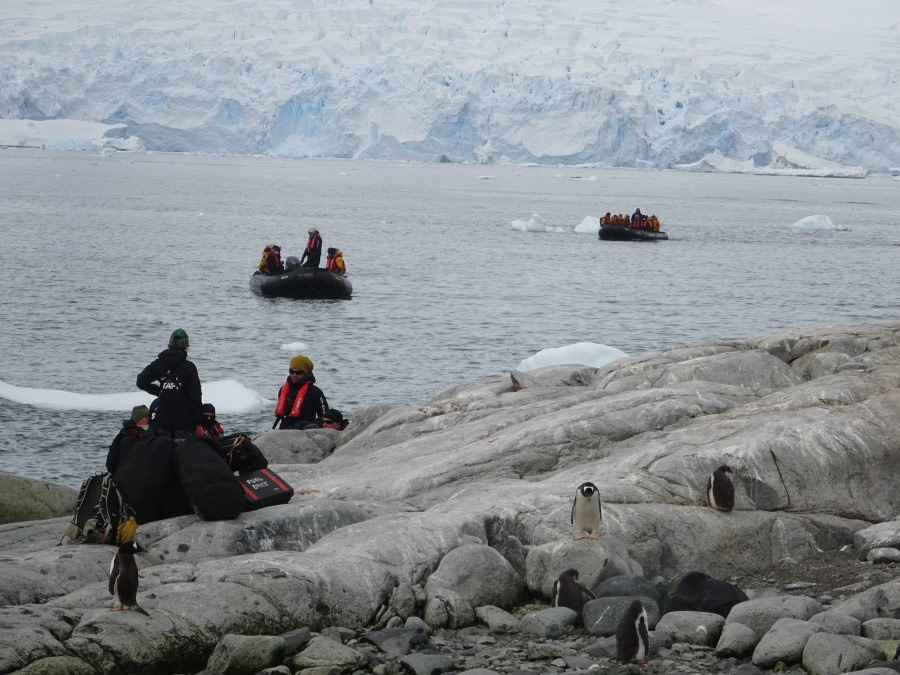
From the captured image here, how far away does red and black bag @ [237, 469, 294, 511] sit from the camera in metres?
10.1

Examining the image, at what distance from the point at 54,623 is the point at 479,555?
133 inches

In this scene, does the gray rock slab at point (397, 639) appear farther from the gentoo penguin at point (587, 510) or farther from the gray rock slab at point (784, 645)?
the gray rock slab at point (784, 645)

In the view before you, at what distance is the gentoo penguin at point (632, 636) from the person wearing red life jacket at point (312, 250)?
1112 inches

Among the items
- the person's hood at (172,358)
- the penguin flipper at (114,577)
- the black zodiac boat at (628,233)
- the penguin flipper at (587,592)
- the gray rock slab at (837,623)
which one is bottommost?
the penguin flipper at (587,592)

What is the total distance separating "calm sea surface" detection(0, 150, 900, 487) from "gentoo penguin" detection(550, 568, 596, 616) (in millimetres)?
9993

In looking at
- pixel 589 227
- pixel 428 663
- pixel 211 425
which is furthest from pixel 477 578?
pixel 589 227

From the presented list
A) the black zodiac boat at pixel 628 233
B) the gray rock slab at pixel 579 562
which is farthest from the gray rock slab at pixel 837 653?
the black zodiac boat at pixel 628 233

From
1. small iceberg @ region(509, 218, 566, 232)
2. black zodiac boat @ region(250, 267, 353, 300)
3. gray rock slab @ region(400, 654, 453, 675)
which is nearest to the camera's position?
gray rock slab @ region(400, 654, 453, 675)

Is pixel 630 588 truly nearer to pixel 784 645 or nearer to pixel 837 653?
pixel 784 645

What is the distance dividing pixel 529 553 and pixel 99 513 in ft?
11.8

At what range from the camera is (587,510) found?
9.54 meters

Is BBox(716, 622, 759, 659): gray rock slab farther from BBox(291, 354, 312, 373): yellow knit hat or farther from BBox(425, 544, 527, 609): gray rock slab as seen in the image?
BBox(291, 354, 312, 373): yellow knit hat

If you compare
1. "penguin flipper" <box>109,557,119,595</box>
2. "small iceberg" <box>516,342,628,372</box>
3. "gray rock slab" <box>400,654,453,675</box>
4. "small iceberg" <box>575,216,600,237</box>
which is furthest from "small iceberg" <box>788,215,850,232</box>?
"penguin flipper" <box>109,557,119,595</box>

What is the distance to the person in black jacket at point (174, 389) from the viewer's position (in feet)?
32.9
